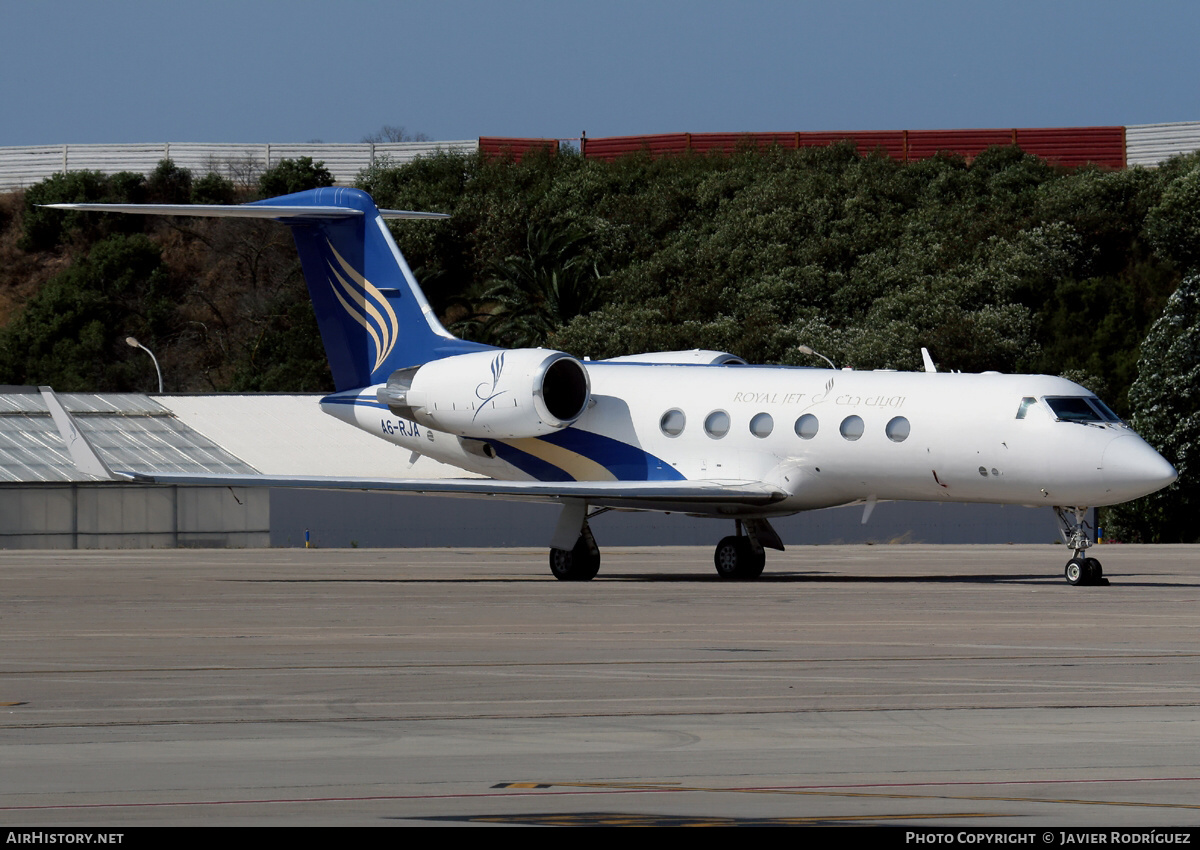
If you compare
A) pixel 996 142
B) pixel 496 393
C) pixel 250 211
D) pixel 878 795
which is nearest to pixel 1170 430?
pixel 496 393

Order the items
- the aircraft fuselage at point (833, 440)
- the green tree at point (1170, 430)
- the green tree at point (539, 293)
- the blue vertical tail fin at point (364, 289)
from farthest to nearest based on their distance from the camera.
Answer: the green tree at point (539, 293), the green tree at point (1170, 430), the blue vertical tail fin at point (364, 289), the aircraft fuselage at point (833, 440)

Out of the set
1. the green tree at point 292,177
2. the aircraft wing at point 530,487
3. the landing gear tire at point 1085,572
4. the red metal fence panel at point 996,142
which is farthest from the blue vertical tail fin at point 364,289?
the green tree at point 292,177

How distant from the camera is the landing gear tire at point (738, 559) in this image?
25.6m

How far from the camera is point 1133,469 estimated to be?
21734 mm

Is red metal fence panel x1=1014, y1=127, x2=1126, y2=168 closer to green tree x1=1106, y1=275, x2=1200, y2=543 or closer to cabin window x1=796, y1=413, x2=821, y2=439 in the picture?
green tree x1=1106, y1=275, x2=1200, y2=543

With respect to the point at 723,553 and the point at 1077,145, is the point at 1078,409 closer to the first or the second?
the point at 723,553

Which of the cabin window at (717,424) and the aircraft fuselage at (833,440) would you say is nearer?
the aircraft fuselage at (833,440)

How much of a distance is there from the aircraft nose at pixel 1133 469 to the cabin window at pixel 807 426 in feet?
13.6

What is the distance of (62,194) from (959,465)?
250 feet

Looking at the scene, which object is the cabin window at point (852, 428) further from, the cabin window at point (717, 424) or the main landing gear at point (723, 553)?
the main landing gear at point (723, 553)

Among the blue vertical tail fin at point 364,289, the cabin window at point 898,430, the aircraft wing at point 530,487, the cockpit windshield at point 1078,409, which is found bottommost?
the aircraft wing at point 530,487

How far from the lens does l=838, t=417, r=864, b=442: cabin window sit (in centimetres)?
2373

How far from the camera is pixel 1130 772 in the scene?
25.5 feet

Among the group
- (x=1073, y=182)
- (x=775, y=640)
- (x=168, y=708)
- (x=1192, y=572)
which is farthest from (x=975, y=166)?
(x=168, y=708)
